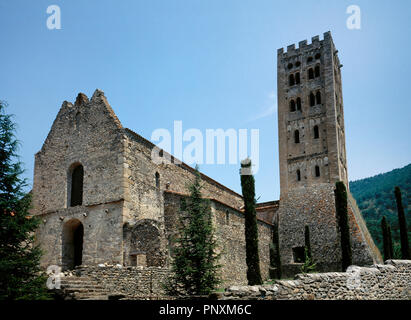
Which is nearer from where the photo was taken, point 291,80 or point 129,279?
point 129,279

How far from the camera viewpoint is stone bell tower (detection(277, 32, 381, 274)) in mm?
36219

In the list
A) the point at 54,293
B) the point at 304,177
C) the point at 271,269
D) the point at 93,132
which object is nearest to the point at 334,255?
the point at 271,269

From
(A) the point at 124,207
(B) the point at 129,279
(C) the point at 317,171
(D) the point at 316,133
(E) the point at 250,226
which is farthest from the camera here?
(D) the point at 316,133

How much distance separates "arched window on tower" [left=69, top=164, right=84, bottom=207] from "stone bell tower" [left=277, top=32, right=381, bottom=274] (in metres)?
19.5

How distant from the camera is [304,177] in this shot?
133 feet

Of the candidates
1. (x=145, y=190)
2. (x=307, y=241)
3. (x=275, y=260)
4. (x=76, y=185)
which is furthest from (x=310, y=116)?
(x=76, y=185)

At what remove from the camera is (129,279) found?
20.5m

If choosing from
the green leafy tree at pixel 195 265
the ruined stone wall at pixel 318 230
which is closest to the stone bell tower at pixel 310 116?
the ruined stone wall at pixel 318 230

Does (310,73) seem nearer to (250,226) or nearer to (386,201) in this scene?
(250,226)

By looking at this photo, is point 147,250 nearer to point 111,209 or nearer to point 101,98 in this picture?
point 111,209

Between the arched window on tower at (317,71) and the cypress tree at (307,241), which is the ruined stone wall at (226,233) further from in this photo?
the arched window on tower at (317,71)

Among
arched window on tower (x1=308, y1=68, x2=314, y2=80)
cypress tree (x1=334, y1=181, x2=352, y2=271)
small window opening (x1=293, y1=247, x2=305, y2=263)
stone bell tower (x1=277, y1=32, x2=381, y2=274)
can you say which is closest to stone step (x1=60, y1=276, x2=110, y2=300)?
cypress tree (x1=334, y1=181, x2=352, y2=271)

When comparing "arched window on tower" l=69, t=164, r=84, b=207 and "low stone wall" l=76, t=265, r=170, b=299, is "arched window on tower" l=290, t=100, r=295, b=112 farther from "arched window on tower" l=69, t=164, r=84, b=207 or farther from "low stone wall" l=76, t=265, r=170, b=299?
"low stone wall" l=76, t=265, r=170, b=299

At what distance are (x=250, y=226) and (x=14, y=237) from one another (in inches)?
495
